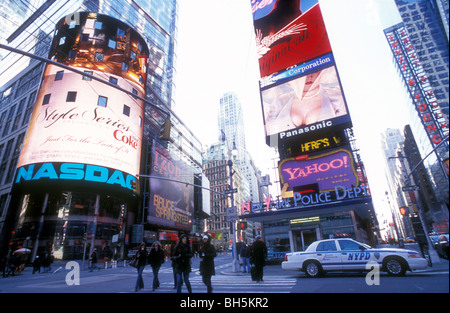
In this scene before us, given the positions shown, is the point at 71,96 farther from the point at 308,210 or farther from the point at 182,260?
the point at 182,260

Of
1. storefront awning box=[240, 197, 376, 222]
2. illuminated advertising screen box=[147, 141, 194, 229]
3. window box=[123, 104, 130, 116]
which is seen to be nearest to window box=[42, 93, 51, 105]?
window box=[123, 104, 130, 116]

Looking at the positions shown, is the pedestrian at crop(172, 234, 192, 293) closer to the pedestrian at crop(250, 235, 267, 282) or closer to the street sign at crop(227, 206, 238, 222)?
the pedestrian at crop(250, 235, 267, 282)

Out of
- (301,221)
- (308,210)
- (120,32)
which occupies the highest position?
(120,32)

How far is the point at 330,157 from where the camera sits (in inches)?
1006

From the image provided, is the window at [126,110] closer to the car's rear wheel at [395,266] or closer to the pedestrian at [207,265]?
the pedestrian at [207,265]

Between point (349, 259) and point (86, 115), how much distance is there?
35.1 meters

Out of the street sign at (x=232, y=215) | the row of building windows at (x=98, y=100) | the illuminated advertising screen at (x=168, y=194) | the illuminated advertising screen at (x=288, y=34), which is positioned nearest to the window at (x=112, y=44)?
the row of building windows at (x=98, y=100)

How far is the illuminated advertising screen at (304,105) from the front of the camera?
86.2 ft

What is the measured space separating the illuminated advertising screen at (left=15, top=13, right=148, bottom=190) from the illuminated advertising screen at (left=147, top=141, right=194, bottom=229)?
25.0ft

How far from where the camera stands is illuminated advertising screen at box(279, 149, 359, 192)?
24328 mm

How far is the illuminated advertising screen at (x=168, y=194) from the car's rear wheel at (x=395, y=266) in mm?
30882

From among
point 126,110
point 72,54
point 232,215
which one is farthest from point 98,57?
point 232,215

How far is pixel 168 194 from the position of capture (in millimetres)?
49375
